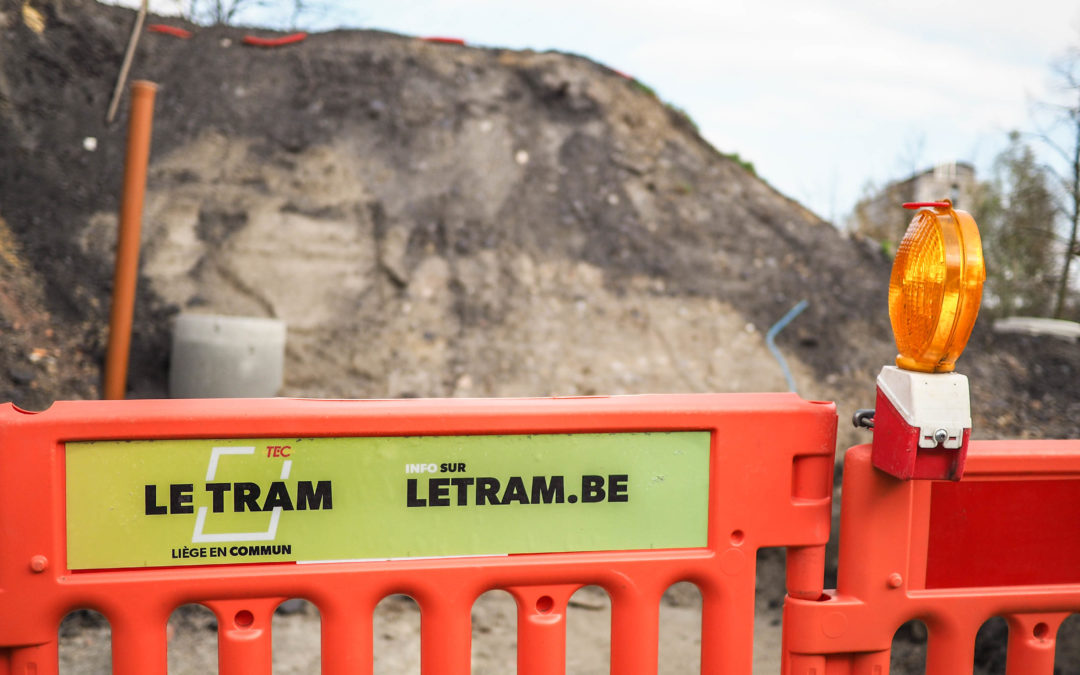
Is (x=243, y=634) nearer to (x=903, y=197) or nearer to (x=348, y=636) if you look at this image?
(x=348, y=636)

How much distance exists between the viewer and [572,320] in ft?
27.1

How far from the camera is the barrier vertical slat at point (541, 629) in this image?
184 centimetres

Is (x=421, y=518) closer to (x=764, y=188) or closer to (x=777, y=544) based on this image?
(x=777, y=544)

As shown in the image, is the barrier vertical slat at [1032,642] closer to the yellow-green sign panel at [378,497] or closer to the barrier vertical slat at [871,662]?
the barrier vertical slat at [871,662]

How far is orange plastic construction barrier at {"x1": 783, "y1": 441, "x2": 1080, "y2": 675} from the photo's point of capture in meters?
1.86

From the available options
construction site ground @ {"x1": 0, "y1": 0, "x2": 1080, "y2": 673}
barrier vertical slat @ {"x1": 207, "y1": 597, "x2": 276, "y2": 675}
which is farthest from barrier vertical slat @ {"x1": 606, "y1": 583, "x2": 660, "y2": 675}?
construction site ground @ {"x1": 0, "y1": 0, "x2": 1080, "y2": 673}

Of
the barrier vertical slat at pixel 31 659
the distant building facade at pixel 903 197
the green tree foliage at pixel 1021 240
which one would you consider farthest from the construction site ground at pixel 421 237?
the distant building facade at pixel 903 197

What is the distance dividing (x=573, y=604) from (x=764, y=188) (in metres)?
6.99

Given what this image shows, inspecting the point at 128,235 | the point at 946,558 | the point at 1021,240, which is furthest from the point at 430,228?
the point at 1021,240

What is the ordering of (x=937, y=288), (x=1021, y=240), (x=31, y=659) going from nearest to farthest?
(x=937, y=288) < (x=31, y=659) < (x=1021, y=240)

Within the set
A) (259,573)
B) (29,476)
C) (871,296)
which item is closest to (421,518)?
(259,573)

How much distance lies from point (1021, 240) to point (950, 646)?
66.3 feet

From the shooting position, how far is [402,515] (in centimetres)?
176

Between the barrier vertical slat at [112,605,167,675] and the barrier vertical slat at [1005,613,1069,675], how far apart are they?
2.21 meters
